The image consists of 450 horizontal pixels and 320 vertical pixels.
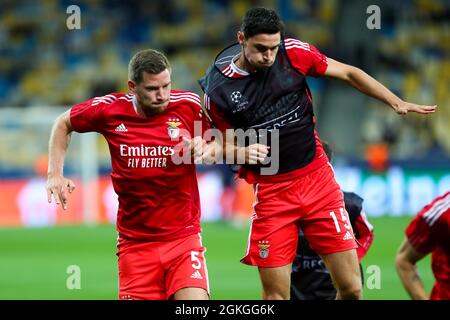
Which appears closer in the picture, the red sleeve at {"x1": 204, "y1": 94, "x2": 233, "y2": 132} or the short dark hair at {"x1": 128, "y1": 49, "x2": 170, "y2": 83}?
the short dark hair at {"x1": 128, "y1": 49, "x2": 170, "y2": 83}

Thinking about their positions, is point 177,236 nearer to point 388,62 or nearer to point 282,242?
point 282,242

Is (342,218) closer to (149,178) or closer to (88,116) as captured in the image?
(149,178)

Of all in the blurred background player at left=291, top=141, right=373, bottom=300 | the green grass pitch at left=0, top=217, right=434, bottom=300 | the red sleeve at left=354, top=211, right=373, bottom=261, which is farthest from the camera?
the green grass pitch at left=0, top=217, right=434, bottom=300

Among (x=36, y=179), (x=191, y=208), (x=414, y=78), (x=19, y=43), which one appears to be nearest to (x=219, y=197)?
(x=36, y=179)

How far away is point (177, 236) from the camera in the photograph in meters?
6.48

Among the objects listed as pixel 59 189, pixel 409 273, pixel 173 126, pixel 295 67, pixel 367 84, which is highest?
pixel 295 67

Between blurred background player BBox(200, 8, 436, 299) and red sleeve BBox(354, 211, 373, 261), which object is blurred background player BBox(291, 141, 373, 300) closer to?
red sleeve BBox(354, 211, 373, 261)

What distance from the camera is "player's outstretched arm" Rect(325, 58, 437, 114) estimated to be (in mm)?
6656

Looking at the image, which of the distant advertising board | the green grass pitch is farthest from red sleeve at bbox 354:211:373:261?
the distant advertising board

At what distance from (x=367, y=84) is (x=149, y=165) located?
1555 mm

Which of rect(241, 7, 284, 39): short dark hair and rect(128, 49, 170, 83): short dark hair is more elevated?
rect(241, 7, 284, 39): short dark hair

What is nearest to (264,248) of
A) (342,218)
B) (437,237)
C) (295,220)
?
(295,220)

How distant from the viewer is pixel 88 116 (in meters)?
6.60

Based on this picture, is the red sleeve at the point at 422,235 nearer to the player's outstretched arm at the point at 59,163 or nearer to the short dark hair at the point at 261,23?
the short dark hair at the point at 261,23
